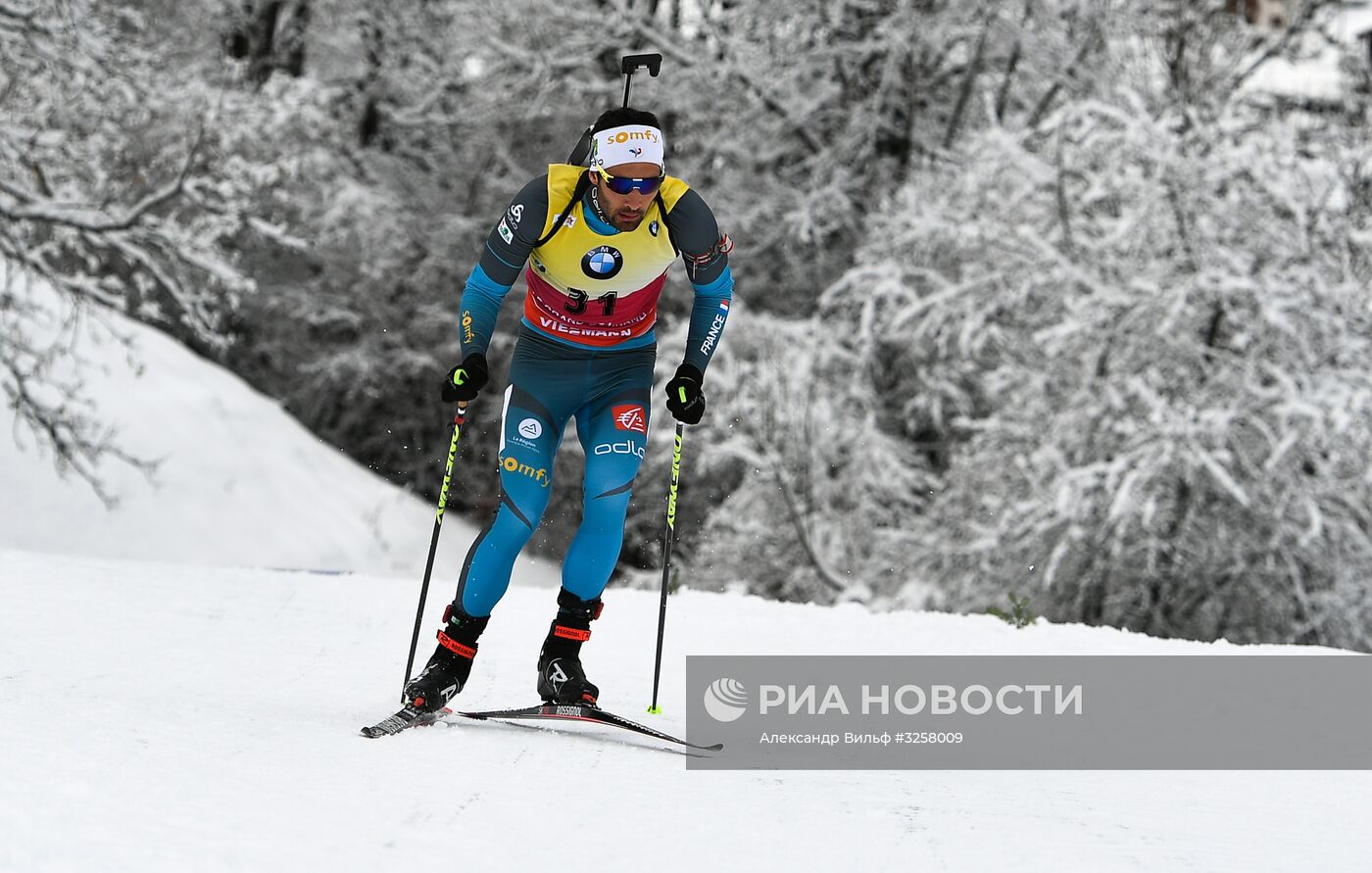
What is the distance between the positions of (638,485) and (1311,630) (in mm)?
8188

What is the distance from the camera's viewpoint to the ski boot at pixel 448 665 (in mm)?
4328

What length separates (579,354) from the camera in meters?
4.84

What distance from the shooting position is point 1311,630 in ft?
40.8

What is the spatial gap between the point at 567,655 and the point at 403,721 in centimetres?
75

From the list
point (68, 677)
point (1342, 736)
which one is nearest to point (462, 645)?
point (68, 677)

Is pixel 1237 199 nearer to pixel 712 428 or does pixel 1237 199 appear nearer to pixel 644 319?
pixel 712 428

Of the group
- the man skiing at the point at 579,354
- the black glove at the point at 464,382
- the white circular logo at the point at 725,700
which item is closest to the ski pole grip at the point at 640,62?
the man skiing at the point at 579,354

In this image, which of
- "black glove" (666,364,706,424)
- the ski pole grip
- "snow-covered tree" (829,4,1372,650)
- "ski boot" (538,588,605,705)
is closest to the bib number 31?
"black glove" (666,364,706,424)

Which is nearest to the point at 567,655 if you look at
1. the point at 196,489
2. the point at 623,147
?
the point at 623,147

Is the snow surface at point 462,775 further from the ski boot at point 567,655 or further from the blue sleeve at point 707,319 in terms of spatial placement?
the blue sleeve at point 707,319

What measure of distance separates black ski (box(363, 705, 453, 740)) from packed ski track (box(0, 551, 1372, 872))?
0.21 feet

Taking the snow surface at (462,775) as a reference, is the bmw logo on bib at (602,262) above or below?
above

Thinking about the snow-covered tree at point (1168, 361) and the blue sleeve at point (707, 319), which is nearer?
the blue sleeve at point (707, 319)

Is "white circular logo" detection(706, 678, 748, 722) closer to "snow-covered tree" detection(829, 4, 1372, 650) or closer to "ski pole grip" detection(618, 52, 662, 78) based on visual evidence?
"ski pole grip" detection(618, 52, 662, 78)
